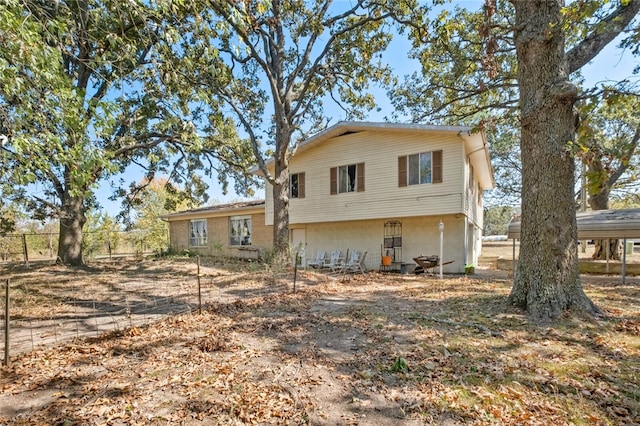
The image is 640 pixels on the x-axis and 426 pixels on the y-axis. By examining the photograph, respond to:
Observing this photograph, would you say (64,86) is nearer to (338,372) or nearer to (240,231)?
(338,372)

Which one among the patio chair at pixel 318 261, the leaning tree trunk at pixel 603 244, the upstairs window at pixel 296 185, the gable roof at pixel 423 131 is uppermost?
the gable roof at pixel 423 131

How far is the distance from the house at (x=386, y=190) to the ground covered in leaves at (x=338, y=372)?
22.6ft

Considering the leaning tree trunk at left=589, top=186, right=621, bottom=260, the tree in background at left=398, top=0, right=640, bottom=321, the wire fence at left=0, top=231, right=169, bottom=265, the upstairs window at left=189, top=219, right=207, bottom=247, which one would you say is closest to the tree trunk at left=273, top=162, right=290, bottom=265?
the tree in background at left=398, top=0, right=640, bottom=321

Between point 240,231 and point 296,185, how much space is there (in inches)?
218

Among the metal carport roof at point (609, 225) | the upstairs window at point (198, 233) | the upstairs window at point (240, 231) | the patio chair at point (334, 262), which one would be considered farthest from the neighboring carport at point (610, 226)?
the upstairs window at point (198, 233)

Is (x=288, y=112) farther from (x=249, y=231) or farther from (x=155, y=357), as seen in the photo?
(x=155, y=357)

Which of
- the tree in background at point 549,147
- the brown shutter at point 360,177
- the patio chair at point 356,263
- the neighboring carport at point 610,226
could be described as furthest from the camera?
the brown shutter at point 360,177

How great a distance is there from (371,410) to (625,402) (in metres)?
2.57

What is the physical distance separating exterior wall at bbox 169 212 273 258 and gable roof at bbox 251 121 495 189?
163 inches

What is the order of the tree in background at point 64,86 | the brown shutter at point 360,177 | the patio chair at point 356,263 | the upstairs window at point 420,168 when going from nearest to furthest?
1. the tree in background at point 64,86
2. the upstairs window at point 420,168
3. the patio chair at point 356,263
4. the brown shutter at point 360,177

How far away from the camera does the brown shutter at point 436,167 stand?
12.5 m

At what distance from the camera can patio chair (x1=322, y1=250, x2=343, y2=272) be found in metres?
14.7

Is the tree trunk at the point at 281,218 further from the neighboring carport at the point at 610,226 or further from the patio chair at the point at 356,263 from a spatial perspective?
the neighboring carport at the point at 610,226

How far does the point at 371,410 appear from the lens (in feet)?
10.1
